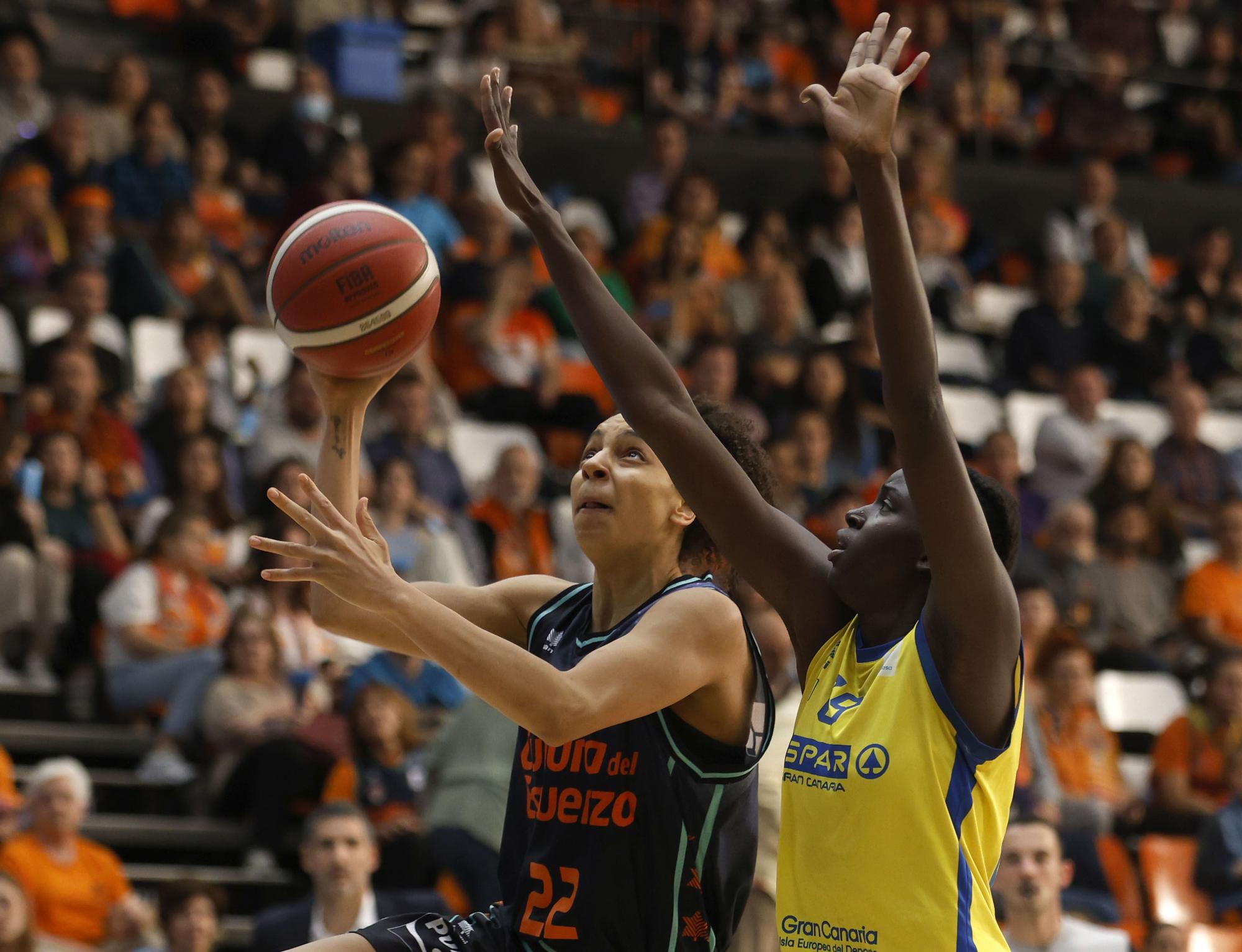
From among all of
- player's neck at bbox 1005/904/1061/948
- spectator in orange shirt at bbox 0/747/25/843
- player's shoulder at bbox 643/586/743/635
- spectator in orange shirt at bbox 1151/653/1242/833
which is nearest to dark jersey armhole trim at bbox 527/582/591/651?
player's shoulder at bbox 643/586/743/635

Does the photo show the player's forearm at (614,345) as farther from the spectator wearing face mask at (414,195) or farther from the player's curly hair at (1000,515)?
the spectator wearing face mask at (414,195)

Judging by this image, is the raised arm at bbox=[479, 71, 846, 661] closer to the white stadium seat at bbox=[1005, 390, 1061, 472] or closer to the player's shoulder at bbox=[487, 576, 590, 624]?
the player's shoulder at bbox=[487, 576, 590, 624]

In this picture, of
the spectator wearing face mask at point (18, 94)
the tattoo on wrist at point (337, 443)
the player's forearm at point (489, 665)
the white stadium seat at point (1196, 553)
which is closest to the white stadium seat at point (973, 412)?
the white stadium seat at point (1196, 553)

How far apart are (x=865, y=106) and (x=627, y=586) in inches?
50.4

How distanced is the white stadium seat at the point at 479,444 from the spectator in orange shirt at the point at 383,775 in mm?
2471

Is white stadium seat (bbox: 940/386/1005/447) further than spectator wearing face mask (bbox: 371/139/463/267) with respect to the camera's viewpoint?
Yes

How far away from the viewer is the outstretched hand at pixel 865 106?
288cm

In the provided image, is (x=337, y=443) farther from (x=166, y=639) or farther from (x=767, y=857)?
(x=166, y=639)

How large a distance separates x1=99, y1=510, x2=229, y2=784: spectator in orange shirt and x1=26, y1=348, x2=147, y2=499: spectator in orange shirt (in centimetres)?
78

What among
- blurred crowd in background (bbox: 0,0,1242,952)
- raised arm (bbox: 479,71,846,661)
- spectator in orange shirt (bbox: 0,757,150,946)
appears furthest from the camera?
blurred crowd in background (bbox: 0,0,1242,952)

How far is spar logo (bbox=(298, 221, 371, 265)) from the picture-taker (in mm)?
3959

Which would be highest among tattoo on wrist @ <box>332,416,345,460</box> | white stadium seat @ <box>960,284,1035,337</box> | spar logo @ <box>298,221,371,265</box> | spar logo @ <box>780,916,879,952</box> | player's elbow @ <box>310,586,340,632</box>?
white stadium seat @ <box>960,284,1035,337</box>

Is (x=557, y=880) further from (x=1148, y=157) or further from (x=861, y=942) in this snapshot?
(x=1148, y=157)

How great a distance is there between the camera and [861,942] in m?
3.00
